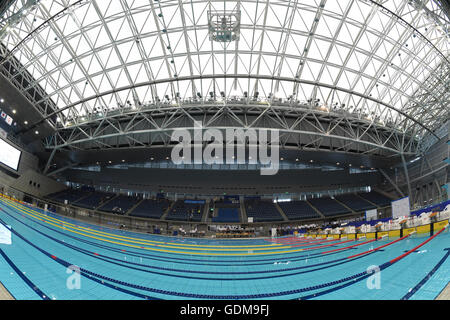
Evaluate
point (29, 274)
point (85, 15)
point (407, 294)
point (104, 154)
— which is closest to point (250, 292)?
point (407, 294)

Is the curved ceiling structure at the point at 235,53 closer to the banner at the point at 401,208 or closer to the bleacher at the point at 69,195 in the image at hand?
the banner at the point at 401,208

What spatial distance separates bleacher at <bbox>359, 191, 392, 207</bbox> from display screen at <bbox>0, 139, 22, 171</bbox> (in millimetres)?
43007

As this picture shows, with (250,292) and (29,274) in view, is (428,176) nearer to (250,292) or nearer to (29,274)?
(250,292)

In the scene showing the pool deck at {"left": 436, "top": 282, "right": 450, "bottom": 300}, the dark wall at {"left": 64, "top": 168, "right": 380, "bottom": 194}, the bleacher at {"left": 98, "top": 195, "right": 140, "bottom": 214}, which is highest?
the dark wall at {"left": 64, "top": 168, "right": 380, "bottom": 194}

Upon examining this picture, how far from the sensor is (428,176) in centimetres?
2655

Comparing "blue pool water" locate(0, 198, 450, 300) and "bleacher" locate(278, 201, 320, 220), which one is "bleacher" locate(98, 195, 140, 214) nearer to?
"bleacher" locate(278, 201, 320, 220)

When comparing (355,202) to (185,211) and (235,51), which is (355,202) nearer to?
(185,211)

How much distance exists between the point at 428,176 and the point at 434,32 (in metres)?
15.9

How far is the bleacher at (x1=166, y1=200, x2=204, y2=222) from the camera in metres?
30.3

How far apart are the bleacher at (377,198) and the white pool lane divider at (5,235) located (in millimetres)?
36307

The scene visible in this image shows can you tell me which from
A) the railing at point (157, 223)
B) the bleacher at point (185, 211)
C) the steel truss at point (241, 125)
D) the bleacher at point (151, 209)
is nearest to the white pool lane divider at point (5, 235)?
the steel truss at point (241, 125)

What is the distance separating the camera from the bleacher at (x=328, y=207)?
30898 mm
